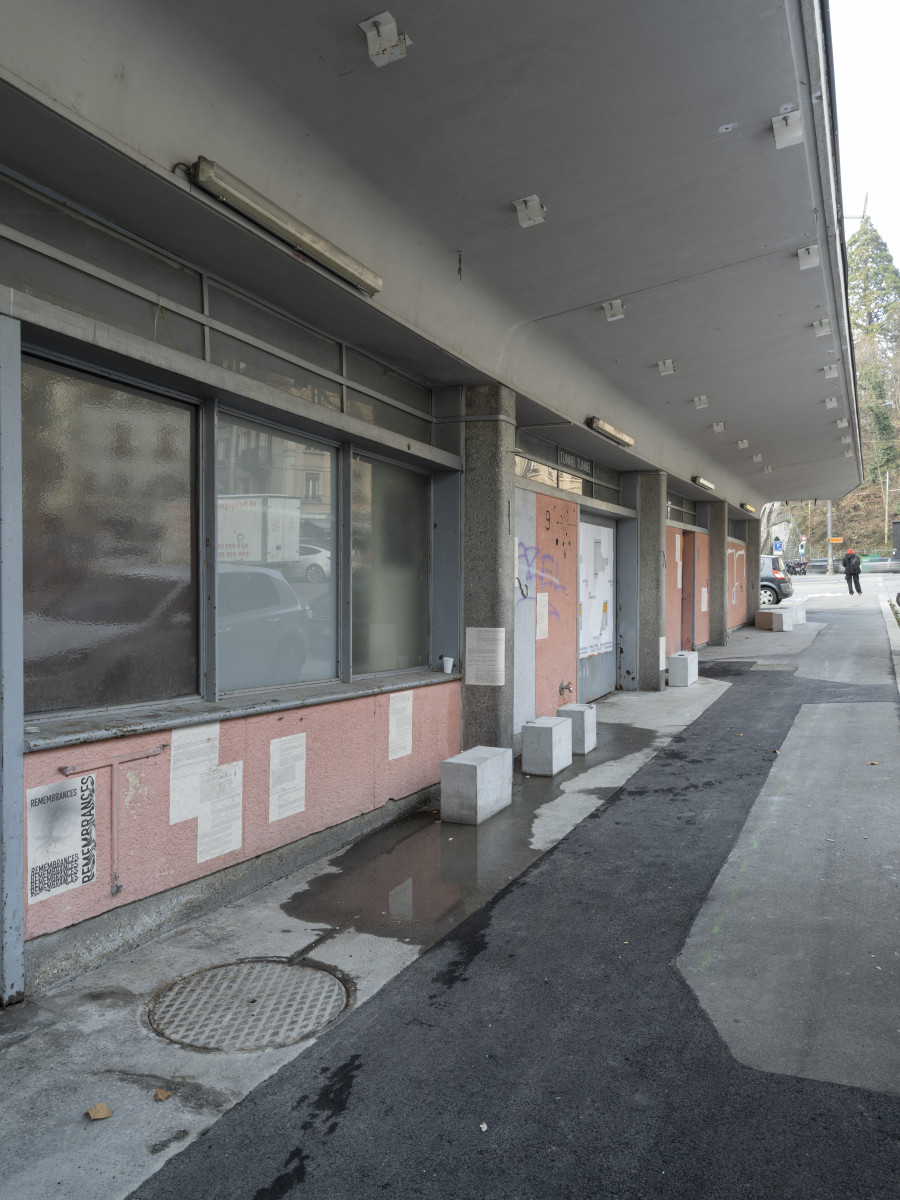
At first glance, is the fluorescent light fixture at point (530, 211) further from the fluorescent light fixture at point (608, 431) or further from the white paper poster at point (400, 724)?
the fluorescent light fixture at point (608, 431)

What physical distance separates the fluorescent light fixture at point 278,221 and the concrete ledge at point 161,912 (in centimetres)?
364

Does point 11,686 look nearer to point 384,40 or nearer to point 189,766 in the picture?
point 189,766

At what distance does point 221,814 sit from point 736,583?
70.7 feet

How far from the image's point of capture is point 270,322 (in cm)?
549

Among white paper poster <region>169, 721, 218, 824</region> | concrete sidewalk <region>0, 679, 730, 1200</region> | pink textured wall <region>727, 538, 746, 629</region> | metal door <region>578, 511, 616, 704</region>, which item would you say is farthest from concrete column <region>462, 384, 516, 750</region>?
A: pink textured wall <region>727, 538, 746, 629</region>

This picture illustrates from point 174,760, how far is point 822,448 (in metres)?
→ 16.5

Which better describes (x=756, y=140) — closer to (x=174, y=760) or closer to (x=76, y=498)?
(x=76, y=498)

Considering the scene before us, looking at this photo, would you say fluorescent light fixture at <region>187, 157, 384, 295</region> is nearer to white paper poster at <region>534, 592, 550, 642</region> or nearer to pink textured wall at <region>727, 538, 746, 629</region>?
white paper poster at <region>534, 592, 550, 642</region>

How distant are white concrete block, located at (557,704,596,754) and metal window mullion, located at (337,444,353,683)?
3.16 metres

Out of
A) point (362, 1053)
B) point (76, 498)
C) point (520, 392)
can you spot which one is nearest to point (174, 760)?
point (76, 498)

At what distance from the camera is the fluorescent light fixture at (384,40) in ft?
12.2

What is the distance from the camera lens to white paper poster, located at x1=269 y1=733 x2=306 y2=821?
5301 millimetres

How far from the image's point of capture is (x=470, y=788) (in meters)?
6.41

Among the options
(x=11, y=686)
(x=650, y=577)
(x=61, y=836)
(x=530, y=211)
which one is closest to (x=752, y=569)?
(x=650, y=577)
